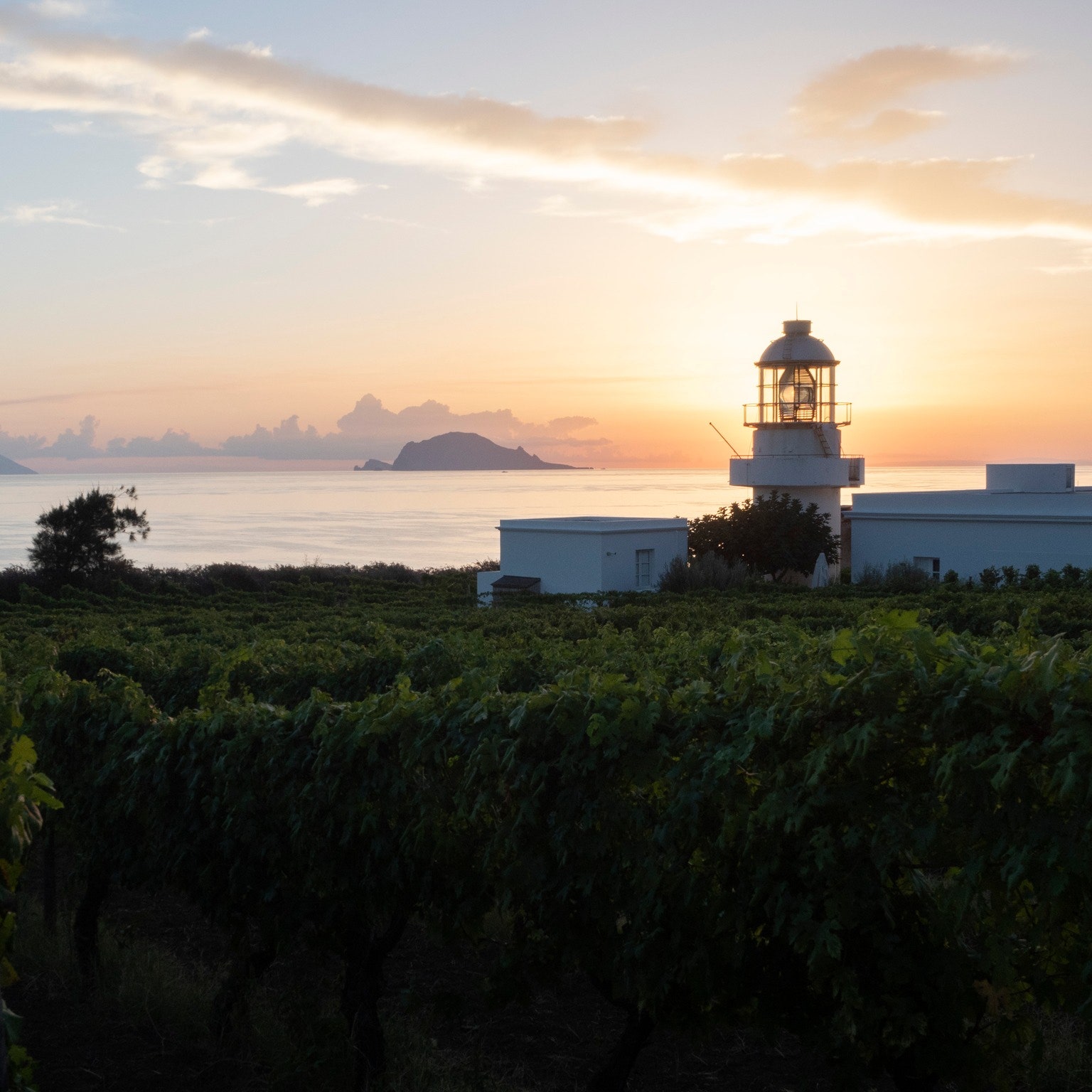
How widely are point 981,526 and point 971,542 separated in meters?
0.62

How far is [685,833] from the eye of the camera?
4.79 meters

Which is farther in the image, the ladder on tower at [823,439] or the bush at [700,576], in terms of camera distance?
the ladder on tower at [823,439]

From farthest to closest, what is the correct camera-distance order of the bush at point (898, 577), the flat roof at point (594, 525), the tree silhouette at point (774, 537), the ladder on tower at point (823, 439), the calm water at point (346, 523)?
the calm water at point (346, 523) → the ladder on tower at point (823, 439) → the tree silhouette at point (774, 537) → the flat roof at point (594, 525) → the bush at point (898, 577)

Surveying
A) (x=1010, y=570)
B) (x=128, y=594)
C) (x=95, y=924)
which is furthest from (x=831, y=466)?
(x=95, y=924)

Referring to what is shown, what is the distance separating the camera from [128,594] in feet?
129

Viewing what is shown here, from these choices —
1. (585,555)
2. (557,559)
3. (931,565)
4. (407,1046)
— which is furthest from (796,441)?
(407,1046)

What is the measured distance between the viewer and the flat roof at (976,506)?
3553 cm

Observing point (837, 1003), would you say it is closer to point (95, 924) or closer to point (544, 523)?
point (95, 924)

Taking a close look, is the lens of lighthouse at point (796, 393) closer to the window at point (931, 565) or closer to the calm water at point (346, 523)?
the window at point (931, 565)

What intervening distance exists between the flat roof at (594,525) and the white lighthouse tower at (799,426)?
17.6ft

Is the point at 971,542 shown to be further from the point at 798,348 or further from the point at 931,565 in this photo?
the point at 798,348

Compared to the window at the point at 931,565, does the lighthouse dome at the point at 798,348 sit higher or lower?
higher

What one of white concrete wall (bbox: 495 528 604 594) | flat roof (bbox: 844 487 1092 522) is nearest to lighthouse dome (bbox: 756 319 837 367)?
flat roof (bbox: 844 487 1092 522)

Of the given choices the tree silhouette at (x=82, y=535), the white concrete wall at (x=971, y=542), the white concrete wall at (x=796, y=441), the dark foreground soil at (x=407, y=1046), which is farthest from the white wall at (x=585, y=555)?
the dark foreground soil at (x=407, y=1046)
